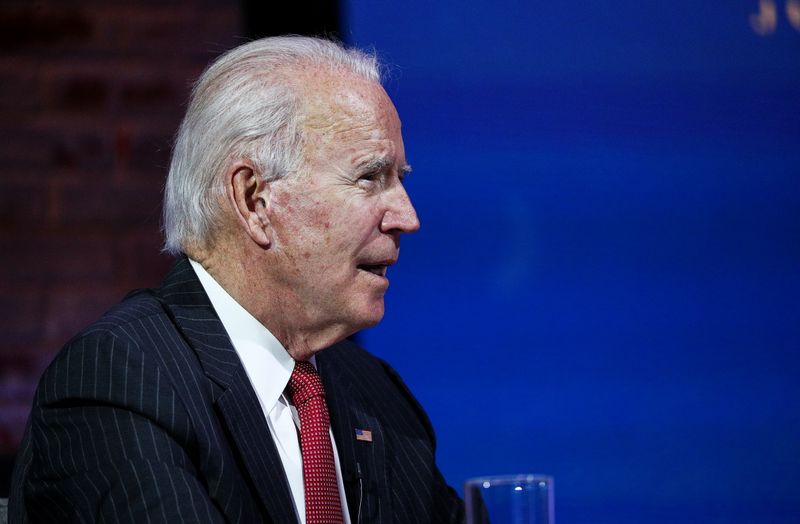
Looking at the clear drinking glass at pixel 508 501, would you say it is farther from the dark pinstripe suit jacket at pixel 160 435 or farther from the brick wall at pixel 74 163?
the brick wall at pixel 74 163

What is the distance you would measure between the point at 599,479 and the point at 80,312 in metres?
1.26

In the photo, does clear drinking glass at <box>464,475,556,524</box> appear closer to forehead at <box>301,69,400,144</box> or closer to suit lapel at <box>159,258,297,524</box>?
suit lapel at <box>159,258,297,524</box>

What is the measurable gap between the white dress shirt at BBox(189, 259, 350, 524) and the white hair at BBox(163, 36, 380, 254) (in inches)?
3.8

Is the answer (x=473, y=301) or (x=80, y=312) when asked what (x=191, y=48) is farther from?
(x=473, y=301)

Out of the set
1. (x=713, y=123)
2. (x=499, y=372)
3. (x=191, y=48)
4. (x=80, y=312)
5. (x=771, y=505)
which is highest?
(x=191, y=48)

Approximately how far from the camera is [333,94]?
1.56m

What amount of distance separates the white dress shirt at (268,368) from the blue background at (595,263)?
919mm

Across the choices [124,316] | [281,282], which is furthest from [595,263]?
[124,316]

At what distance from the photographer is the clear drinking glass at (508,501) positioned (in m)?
1.14

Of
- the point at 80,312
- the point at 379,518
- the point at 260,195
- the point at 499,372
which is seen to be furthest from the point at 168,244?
the point at 499,372

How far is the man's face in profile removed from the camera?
1538 mm

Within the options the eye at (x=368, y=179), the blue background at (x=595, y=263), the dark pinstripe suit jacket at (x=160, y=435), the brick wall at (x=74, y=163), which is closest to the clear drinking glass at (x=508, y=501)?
the dark pinstripe suit jacket at (x=160, y=435)

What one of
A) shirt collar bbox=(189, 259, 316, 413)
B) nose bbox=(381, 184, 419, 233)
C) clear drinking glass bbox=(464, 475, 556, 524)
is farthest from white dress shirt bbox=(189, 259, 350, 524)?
clear drinking glass bbox=(464, 475, 556, 524)

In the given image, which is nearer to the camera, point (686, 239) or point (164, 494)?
point (164, 494)
